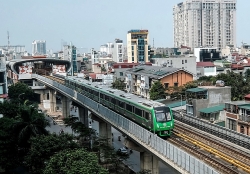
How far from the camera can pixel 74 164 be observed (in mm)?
19500

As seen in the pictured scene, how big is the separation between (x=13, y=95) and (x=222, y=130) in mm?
52370

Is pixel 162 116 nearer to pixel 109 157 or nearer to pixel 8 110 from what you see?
pixel 109 157

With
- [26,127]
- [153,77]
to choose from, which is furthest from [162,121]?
[153,77]

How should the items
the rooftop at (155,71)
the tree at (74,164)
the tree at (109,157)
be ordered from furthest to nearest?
the rooftop at (155,71) → the tree at (109,157) → the tree at (74,164)

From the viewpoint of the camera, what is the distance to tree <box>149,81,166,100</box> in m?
53.8

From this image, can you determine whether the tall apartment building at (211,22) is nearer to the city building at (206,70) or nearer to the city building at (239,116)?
the city building at (206,70)

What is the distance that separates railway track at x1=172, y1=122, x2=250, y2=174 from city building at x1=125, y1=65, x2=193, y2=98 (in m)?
31.9

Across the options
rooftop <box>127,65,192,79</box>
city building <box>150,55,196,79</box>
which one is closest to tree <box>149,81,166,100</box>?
rooftop <box>127,65,192,79</box>

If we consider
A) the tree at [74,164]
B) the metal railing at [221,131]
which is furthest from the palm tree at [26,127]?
the metal railing at [221,131]

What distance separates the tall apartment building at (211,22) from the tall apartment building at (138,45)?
4513cm

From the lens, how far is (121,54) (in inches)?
5522

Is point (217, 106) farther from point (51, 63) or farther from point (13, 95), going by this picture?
point (51, 63)

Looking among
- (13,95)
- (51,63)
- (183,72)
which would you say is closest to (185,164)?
(183,72)

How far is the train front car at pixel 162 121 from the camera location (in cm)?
2220
